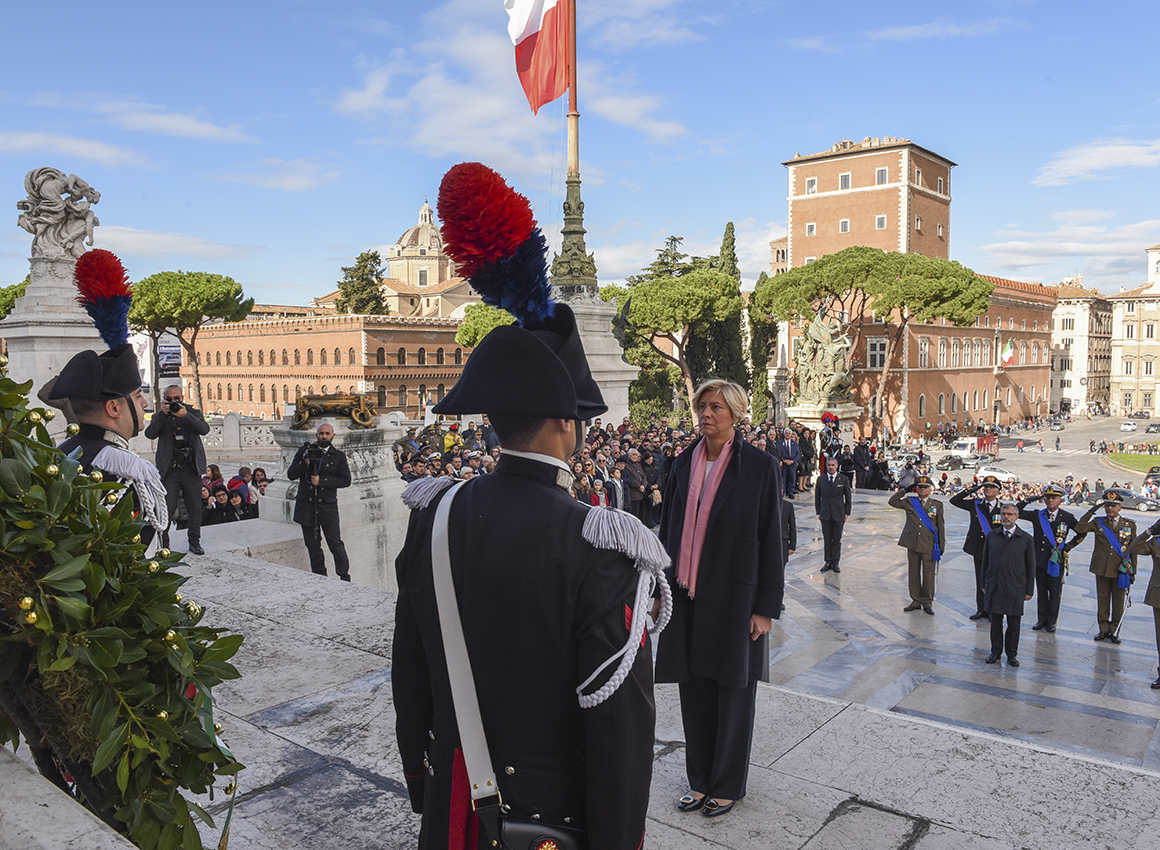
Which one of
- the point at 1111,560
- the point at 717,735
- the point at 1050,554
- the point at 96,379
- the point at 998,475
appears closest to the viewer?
the point at 717,735

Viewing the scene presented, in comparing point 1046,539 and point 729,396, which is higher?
point 729,396

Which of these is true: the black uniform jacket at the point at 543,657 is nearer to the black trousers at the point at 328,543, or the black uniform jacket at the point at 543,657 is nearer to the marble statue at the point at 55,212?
the black trousers at the point at 328,543

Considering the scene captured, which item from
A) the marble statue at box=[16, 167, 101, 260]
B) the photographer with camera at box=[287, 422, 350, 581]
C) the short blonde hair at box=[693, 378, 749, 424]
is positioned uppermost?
the marble statue at box=[16, 167, 101, 260]

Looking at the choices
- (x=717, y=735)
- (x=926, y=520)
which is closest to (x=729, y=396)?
(x=717, y=735)

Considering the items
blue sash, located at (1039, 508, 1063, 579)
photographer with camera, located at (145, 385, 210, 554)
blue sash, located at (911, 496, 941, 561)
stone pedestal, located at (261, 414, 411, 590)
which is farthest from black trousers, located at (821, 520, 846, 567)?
photographer with camera, located at (145, 385, 210, 554)

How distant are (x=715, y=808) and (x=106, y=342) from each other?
4.17m

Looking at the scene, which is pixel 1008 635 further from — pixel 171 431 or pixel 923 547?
pixel 171 431

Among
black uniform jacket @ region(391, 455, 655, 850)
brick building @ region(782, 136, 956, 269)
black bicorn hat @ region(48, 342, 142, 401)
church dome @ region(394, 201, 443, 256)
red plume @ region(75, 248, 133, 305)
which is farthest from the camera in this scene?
church dome @ region(394, 201, 443, 256)

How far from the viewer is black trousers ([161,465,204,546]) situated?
274 inches

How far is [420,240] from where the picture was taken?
8575 cm

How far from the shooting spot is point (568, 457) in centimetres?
182

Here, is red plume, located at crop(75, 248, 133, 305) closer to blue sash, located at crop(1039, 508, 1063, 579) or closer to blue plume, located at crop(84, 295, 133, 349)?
blue plume, located at crop(84, 295, 133, 349)

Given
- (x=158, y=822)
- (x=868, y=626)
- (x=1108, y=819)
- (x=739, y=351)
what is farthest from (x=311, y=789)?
(x=739, y=351)

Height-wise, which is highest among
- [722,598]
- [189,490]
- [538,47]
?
[538,47]
